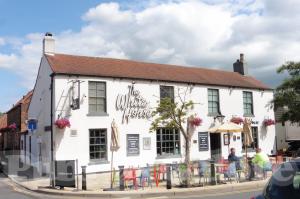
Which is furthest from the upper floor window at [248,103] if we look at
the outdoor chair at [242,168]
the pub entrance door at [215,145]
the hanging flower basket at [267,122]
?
the outdoor chair at [242,168]

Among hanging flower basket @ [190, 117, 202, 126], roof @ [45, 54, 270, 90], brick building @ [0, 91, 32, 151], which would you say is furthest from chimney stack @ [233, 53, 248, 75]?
brick building @ [0, 91, 32, 151]

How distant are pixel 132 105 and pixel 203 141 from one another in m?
5.94

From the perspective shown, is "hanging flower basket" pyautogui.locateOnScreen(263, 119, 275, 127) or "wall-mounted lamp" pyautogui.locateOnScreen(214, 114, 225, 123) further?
"hanging flower basket" pyautogui.locateOnScreen(263, 119, 275, 127)

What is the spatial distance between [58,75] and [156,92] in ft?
21.1

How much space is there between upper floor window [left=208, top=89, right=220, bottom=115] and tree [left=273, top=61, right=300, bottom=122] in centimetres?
420

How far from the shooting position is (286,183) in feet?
17.9

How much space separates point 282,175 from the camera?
5.58 metres

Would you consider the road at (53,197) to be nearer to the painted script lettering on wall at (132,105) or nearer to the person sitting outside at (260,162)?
the person sitting outside at (260,162)

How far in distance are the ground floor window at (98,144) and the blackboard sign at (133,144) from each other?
1.47 metres

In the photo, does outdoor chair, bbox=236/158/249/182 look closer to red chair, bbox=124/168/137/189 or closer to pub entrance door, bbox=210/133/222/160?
red chair, bbox=124/168/137/189

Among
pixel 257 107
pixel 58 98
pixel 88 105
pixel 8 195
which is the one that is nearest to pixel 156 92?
pixel 88 105

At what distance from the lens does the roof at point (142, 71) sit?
24.4 metres

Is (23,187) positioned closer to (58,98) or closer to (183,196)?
(58,98)

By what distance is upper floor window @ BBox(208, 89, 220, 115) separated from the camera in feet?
95.6
